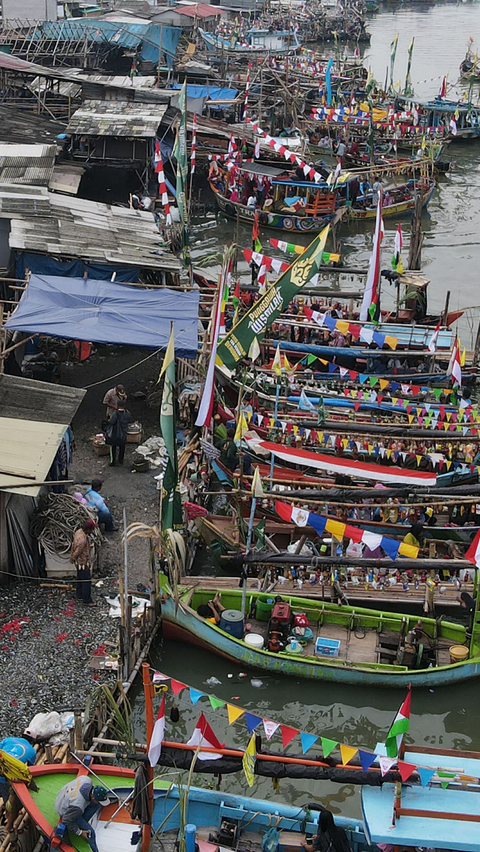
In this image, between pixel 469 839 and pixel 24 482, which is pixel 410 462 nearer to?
pixel 24 482

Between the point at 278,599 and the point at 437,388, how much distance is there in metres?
8.14

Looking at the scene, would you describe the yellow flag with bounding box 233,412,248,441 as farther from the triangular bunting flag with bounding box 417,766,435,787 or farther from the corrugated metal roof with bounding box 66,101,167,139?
the corrugated metal roof with bounding box 66,101,167,139

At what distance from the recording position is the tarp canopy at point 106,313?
18688mm

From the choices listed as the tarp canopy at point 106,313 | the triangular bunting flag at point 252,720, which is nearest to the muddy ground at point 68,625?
the tarp canopy at point 106,313

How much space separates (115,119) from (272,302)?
793 inches

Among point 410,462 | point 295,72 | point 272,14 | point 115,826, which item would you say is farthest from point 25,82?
point 272,14

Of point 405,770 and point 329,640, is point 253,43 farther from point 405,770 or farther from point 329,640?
point 405,770

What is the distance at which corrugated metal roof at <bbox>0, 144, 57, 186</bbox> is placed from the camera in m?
26.4

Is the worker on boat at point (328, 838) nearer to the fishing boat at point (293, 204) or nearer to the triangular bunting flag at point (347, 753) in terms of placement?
the triangular bunting flag at point (347, 753)

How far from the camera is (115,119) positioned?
3322cm

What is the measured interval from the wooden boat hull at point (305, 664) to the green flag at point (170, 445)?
4.16 ft

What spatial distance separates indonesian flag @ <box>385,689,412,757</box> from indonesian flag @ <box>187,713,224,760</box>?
6.33 ft

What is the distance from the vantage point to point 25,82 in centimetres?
A: 3781

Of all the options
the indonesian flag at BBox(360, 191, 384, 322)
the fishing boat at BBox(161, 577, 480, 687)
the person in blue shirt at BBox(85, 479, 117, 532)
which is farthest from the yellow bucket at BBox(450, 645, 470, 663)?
the indonesian flag at BBox(360, 191, 384, 322)
